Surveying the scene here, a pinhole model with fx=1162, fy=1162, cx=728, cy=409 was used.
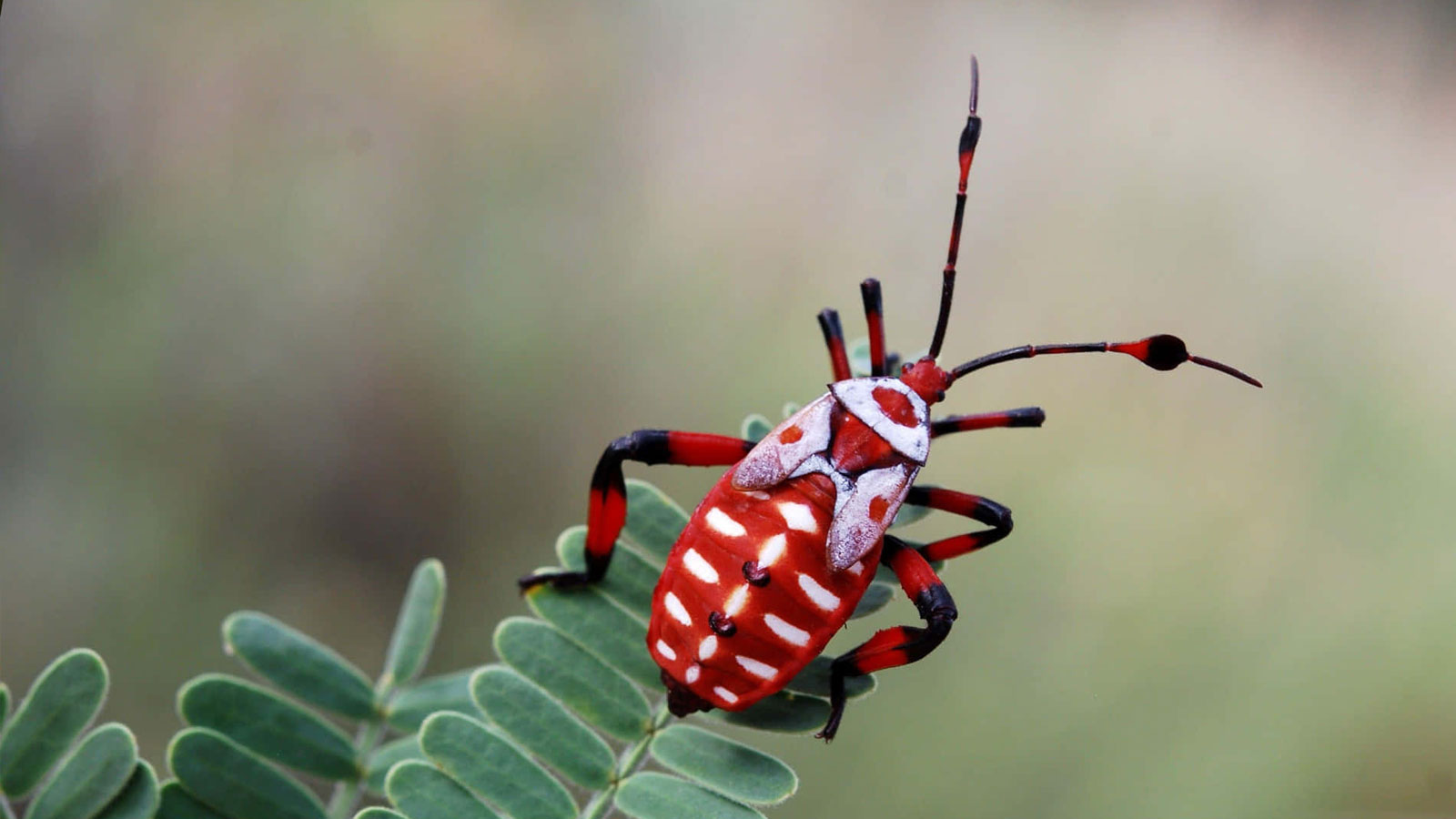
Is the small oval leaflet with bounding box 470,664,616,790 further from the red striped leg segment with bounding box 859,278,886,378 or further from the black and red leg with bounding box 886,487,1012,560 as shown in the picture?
the red striped leg segment with bounding box 859,278,886,378

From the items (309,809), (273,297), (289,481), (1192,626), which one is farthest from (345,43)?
(1192,626)

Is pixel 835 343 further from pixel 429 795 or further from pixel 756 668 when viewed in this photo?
pixel 429 795

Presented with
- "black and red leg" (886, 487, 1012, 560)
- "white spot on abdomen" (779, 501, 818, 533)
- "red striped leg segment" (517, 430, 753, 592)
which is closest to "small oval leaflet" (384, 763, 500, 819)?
"red striped leg segment" (517, 430, 753, 592)

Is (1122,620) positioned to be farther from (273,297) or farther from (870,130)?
(273,297)

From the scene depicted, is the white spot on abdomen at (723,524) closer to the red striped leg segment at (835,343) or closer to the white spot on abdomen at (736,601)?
the white spot on abdomen at (736,601)

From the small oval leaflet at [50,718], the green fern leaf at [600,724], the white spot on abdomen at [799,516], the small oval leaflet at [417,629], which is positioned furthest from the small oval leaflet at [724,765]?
the small oval leaflet at [50,718]

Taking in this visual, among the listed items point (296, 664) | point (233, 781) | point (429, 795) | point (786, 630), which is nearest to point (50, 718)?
point (233, 781)
